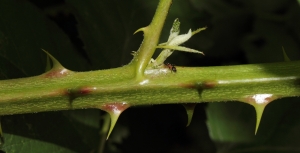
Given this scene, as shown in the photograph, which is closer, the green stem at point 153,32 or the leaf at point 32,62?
the green stem at point 153,32

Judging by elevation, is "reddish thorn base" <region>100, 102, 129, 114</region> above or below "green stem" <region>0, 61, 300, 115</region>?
below

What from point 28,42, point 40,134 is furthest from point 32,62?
point 40,134

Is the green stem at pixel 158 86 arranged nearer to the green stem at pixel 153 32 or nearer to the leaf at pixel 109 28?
the green stem at pixel 153 32


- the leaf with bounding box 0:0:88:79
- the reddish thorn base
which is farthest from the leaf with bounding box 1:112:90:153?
the reddish thorn base

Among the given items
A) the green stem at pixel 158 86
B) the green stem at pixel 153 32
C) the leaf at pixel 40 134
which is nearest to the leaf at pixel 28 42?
the leaf at pixel 40 134

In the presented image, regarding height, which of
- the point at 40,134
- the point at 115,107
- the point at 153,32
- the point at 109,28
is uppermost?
the point at 153,32

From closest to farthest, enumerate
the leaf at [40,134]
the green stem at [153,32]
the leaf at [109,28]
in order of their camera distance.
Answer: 1. the green stem at [153,32]
2. the leaf at [40,134]
3. the leaf at [109,28]

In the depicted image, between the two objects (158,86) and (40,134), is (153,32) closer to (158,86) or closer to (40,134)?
(158,86)

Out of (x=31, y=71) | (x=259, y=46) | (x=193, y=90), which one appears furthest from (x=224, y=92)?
(x=259, y=46)

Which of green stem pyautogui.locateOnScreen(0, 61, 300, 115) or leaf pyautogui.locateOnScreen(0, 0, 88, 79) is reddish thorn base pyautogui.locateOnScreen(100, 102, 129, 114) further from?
leaf pyautogui.locateOnScreen(0, 0, 88, 79)
